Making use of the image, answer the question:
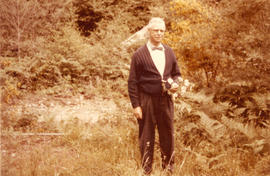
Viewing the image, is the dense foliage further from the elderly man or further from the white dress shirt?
the white dress shirt

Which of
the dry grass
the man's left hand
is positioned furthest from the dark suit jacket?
the dry grass

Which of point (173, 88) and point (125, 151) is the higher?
point (173, 88)

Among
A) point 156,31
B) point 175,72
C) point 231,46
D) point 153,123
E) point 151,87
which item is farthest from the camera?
point 231,46

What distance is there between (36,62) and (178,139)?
648 centimetres

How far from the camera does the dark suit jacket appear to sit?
3.54 m

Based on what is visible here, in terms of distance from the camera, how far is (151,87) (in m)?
3.55

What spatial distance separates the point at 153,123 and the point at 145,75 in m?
0.61

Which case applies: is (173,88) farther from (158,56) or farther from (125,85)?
(125,85)

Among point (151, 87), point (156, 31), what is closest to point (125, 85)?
point (151, 87)

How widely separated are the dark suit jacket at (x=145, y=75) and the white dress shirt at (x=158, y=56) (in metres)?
0.04

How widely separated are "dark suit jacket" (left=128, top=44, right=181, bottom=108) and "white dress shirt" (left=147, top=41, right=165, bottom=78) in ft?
0.13

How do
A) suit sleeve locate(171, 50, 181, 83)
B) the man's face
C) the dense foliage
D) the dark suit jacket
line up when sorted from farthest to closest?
the dense foliage → suit sleeve locate(171, 50, 181, 83) → the dark suit jacket → the man's face

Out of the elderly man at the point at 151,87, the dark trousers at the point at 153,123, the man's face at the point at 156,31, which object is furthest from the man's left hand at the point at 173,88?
the man's face at the point at 156,31

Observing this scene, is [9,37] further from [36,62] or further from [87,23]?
[87,23]
